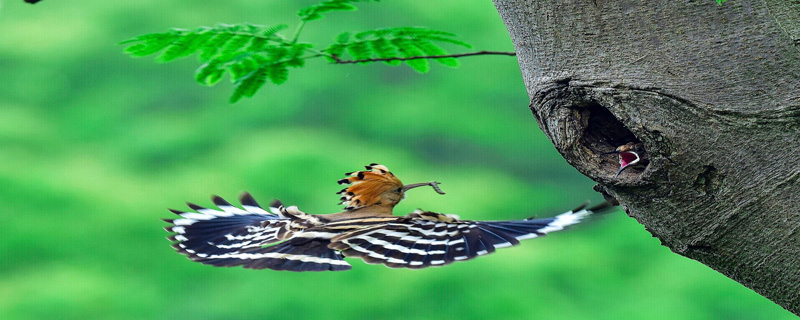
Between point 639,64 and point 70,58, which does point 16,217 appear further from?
point 639,64

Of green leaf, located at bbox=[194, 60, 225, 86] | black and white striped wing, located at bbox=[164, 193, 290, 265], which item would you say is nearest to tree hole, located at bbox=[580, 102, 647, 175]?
green leaf, located at bbox=[194, 60, 225, 86]

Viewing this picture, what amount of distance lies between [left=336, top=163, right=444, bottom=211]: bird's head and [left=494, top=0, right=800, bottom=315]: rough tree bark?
118 cm

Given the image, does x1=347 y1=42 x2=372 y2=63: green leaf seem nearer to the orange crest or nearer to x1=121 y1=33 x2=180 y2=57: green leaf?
x1=121 y1=33 x2=180 y2=57: green leaf

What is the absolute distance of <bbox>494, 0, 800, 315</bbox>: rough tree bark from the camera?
3.65ft

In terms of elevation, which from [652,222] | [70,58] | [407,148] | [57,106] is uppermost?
[70,58]

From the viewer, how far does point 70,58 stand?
571 centimetres

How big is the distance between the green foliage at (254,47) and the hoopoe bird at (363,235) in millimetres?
356

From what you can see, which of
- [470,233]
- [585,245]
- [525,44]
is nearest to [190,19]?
[585,245]

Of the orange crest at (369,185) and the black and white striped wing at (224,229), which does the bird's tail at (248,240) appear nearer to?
the black and white striped wing at (224,229)

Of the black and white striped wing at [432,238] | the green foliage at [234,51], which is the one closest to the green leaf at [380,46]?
the green foliage at [234,51]

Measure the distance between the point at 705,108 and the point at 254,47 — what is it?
88 cm

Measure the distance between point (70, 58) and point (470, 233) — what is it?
4.37m

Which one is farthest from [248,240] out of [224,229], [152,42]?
[152,42]

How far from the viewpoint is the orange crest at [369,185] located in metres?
2.38
